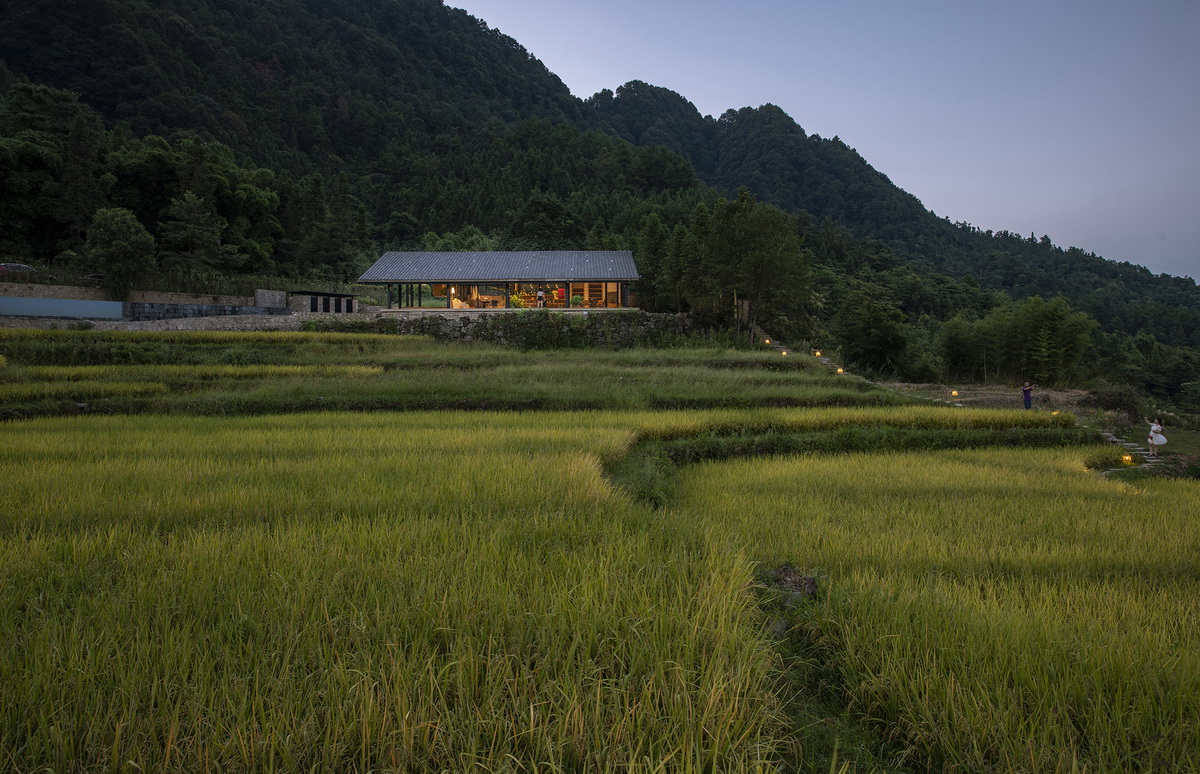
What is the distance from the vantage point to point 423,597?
9.18 feet

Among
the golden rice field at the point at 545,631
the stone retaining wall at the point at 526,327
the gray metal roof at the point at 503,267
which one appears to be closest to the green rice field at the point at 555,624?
the golden rice field at the point at 545,631

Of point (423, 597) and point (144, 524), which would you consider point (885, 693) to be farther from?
point (144, 524)

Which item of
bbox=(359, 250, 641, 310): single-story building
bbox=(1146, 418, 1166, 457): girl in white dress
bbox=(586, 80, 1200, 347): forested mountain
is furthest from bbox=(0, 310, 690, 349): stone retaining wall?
bbox=(586, 80, 1200, 347): forested mountain

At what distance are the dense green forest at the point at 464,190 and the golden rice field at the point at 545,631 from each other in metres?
24.0

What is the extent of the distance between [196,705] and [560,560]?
191cm

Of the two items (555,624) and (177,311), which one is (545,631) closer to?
(555,624)

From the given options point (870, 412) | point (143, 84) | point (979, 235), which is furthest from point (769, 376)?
point (979, 235)

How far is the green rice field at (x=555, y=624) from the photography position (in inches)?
74.3

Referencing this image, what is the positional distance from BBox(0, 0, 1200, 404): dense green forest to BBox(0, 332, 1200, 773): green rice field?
77.0 feet

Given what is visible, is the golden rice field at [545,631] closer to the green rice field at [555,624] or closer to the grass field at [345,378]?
the green rice field at [555,624]

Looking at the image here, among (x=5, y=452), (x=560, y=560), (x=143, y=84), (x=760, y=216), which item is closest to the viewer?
(x=560, y=560)

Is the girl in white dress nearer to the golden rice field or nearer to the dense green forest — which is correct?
the golden rice field

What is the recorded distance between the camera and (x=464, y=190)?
222 feet

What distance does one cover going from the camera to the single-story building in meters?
30.8
